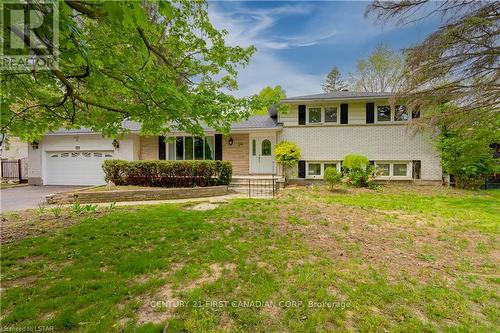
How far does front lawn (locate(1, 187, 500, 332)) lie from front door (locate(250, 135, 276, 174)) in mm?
7787

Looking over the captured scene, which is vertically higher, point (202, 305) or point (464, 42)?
point (464, 42)

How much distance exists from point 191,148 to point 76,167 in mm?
7020

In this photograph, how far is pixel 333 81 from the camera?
39.7m

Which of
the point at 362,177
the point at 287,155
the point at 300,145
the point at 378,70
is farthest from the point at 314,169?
the point at 378,70

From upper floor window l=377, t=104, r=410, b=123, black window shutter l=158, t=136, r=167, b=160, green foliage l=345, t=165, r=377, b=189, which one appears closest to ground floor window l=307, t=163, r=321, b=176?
green foliage l=345, t=165, r=377, b=189

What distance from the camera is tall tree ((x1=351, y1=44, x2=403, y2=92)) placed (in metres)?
23.0

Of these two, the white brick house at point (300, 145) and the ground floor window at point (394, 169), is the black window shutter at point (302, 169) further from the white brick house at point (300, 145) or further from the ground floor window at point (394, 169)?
the ground floor window at point (394, 169)

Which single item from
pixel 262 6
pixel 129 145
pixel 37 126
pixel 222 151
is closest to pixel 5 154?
pixel 129 145

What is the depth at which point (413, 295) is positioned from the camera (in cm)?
306

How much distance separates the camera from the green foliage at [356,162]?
39.3 feet

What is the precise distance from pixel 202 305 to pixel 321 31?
9.86 m

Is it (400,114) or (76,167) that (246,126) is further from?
(76,167)

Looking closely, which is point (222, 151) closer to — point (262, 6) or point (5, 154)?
point (262, 6)

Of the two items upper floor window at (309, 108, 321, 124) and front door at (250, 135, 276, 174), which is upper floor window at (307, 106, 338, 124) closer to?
upper floor window at (309, 108, 321, 124)
